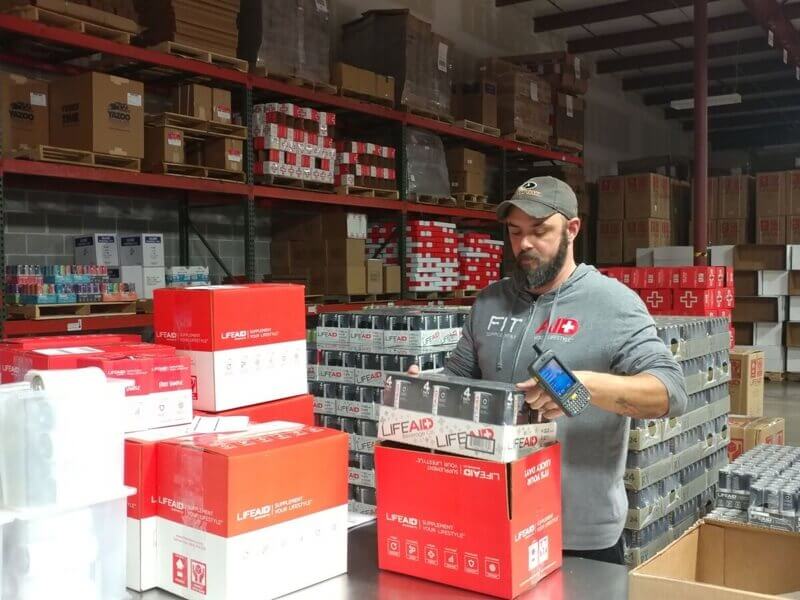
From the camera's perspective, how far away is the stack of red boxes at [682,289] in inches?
374

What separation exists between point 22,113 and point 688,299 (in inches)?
298

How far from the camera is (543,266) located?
8.41ft

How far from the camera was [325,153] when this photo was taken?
7.05 meters

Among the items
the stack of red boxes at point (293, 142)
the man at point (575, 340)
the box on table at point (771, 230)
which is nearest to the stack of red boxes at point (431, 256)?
the stack of red boxes at point (293, 142)

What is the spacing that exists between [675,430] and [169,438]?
3.43m

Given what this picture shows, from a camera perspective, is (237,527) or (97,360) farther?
(97,360)

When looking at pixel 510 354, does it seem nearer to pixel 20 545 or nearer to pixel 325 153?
pixel 20 545

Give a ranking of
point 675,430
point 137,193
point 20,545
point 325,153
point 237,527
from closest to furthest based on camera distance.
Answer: point 20,545, point 237,527, point 675,430, point 137,193, point 325,153

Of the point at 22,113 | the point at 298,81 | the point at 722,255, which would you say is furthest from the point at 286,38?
the point at 722,255

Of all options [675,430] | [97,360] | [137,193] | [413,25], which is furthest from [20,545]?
[413,25]

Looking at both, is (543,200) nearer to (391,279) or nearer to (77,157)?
(77,157)

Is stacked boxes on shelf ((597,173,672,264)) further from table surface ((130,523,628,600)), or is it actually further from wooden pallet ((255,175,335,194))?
table surface ((130,523,628,600))

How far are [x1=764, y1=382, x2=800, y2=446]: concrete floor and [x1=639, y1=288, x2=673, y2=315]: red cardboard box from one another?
1.70m

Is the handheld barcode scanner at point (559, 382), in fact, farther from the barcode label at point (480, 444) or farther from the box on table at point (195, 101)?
the box on table at point (195, 101)
